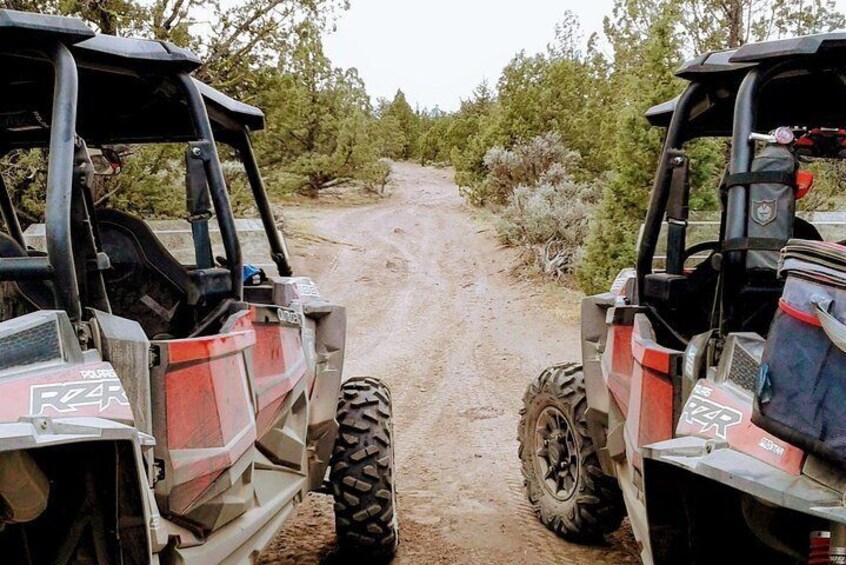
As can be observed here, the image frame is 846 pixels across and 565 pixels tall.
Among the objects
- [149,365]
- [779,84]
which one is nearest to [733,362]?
[779,84]

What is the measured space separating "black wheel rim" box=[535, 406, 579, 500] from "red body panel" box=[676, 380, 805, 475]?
216cm

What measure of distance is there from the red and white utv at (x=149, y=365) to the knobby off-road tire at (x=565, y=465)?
3.45 feet

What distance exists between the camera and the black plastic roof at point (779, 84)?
253 cm

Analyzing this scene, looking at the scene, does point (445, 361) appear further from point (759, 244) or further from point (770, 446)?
point (770, 446)

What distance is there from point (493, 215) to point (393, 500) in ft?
69.0

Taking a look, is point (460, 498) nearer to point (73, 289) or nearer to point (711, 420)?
point (711, 420)

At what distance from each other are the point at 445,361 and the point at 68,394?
8950 mm

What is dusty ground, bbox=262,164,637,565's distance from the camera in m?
4.57

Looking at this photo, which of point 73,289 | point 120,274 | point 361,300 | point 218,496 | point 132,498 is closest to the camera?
point 132,498

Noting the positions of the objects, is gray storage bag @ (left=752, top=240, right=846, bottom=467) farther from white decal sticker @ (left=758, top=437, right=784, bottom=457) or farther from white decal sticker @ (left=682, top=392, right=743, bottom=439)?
white decal sticker @ (left=682, top=392, right=743, bottom=439)

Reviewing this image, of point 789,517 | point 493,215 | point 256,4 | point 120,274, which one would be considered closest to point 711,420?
point 789,517

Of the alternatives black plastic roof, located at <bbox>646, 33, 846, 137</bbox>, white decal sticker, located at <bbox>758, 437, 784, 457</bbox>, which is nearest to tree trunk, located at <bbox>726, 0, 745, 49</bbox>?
black plastic roof, located at <bbox>646, 33, 846, 137</bbox>

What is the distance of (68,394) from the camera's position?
6.54 ft

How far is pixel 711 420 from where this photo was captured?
237 centimetres
